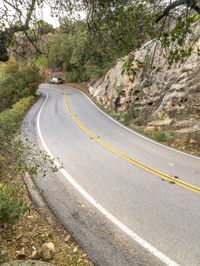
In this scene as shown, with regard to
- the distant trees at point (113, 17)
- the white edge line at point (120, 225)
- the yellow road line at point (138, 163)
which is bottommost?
the yellow road line at point (138, 163)

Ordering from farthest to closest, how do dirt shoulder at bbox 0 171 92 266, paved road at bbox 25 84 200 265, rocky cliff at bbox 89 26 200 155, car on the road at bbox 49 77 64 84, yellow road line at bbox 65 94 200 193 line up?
car on the road at bbox 49 77 64 84 < rocky cliff at bbox 89 26 200 155 < yellow road line at bbox 65 94 200 193 < paved road at bbox 25 84 200 265 < dirt shoulder at bbox 0 171 92 266

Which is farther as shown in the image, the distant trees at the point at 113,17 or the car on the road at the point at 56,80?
the car on the road at the point at 56,80

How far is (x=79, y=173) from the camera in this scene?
11.0 m

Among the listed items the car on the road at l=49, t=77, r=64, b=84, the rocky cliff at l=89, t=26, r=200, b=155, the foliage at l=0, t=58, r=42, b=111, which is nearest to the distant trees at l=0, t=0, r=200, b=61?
the rocky cliff at l=89, t=26, r=200, b=155

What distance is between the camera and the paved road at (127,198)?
6.19 meters

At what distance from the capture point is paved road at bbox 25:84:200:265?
20.3ft

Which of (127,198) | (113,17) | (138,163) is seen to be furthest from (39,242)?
(138,163)

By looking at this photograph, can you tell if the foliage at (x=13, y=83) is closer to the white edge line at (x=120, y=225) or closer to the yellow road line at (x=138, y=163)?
the yellow road line at (x=138, y=163)

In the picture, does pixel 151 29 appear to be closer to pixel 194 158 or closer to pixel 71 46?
pixel 194 158

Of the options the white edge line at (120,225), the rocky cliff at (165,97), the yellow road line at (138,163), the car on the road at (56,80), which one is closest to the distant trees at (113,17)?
the white edge line at (120,225)

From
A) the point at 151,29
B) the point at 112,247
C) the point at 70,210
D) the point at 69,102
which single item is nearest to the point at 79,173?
the point at 70,210

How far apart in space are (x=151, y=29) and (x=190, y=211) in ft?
15.5

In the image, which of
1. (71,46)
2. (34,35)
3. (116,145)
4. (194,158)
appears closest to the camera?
(34,35)

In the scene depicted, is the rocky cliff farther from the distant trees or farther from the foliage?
the foliage
